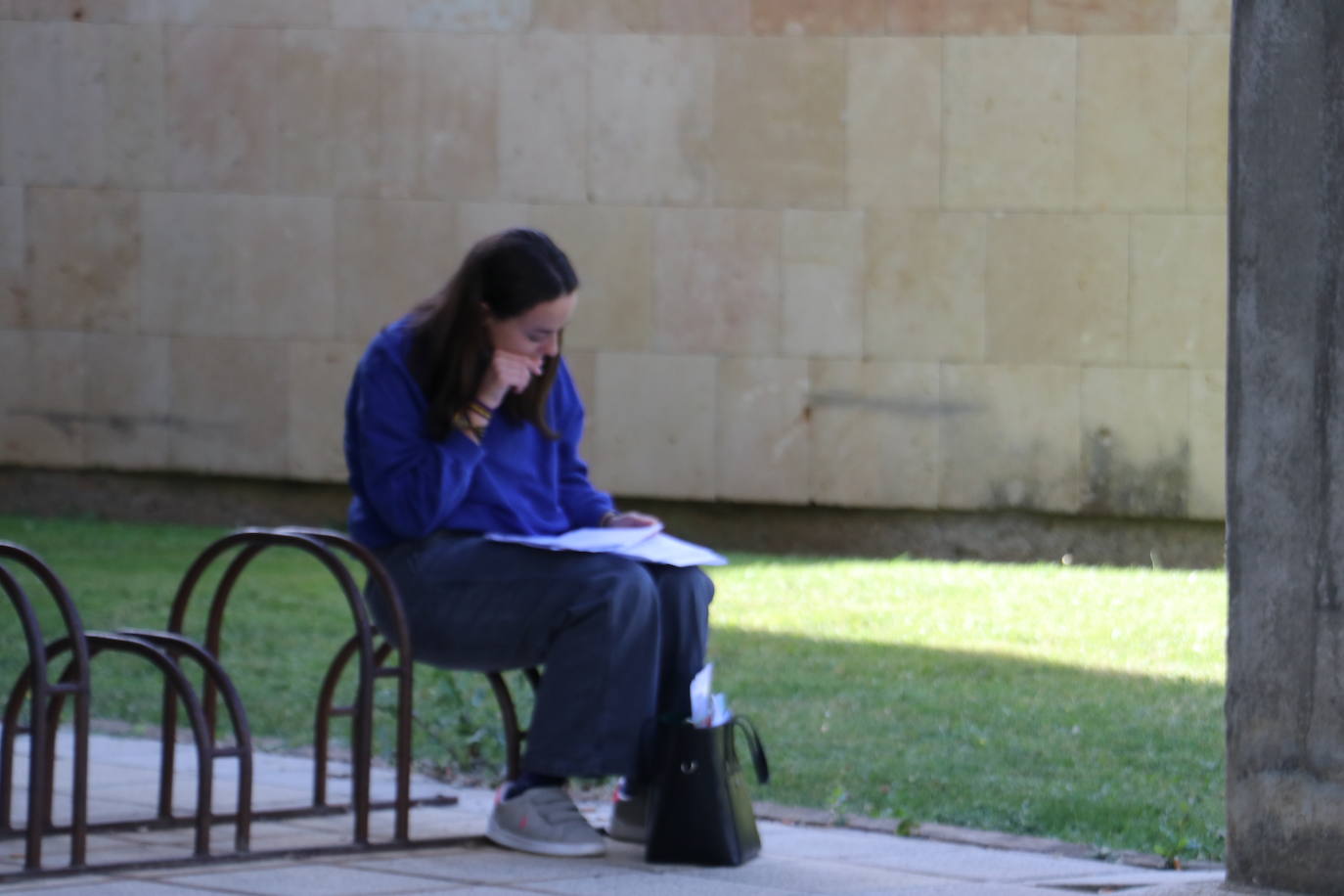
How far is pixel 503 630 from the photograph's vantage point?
5.07 m

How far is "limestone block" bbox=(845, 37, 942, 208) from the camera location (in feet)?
40.0

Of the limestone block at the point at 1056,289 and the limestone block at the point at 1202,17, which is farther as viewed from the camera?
the limestone block at the point at 1056,289

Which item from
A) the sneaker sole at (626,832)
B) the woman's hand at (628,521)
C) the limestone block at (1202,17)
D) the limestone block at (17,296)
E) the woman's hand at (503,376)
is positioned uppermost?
the limestone block at (1202,17)

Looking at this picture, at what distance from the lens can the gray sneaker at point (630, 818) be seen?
5.11m

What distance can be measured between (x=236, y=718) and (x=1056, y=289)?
818 cm

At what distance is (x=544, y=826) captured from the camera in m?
4.97

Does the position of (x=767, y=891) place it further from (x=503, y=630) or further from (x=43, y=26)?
(x=43, y=26)

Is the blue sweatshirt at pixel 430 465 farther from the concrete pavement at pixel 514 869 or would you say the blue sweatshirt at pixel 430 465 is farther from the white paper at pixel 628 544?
the concrete pavement at pixel 514 869

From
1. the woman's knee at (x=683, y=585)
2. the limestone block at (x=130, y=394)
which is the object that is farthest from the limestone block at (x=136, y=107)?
the woman's knee at (x=683, y=585)

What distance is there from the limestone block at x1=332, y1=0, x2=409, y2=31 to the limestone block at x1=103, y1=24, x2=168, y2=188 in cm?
115

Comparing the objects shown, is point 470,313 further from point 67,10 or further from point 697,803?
point 67,10

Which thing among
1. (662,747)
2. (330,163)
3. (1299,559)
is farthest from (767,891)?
(330,163)

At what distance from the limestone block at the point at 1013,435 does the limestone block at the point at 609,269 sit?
73.0 inches

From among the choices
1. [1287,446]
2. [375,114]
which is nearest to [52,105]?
[375,114]
